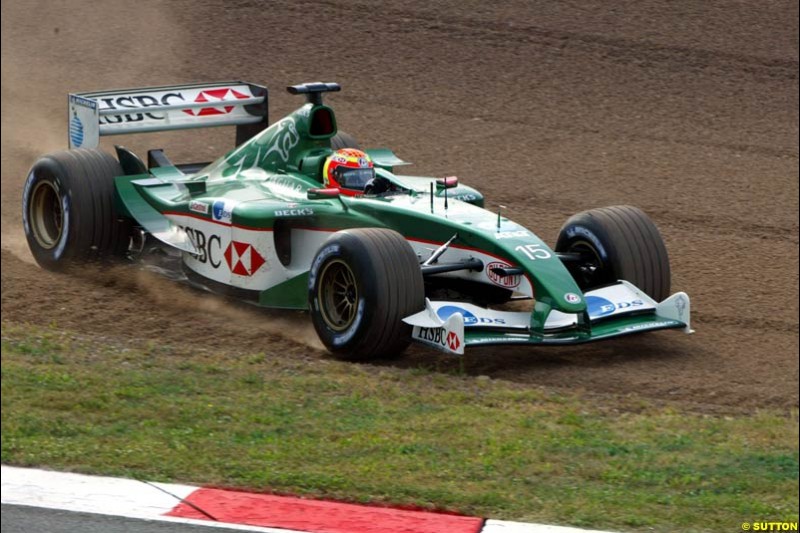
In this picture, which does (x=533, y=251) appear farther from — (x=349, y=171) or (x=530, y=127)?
(x=530, y=127)

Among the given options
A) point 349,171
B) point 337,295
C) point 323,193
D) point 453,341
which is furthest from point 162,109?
point 453,341

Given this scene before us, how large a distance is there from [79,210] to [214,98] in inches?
59.3

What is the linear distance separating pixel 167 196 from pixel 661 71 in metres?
6.68

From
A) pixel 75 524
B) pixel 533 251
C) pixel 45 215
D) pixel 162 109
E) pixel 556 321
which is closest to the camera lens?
pixel 75 524

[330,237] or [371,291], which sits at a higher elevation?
[330,237]

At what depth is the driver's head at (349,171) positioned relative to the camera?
9.67 m

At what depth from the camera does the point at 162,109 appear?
11047mm

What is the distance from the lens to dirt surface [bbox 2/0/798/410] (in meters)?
8.35

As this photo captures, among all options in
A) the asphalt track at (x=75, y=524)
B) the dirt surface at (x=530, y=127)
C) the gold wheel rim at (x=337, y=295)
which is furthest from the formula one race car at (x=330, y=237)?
the asphalt track at (x=75, y=524)

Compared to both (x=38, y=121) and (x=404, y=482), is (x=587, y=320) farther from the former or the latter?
(x=38, y=121)

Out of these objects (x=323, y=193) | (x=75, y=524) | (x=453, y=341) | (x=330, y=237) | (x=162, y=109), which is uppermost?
(x=162, y=109)

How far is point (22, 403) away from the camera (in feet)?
22.9

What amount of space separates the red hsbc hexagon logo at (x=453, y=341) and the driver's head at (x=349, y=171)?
174 cm

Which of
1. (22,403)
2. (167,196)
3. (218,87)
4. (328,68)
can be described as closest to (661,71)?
(328,68)
